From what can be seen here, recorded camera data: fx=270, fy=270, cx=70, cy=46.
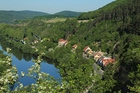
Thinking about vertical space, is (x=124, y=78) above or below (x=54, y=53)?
above

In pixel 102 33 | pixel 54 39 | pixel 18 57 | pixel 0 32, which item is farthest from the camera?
pixel 0 32

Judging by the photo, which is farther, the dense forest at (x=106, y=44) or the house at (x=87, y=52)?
the house at (x=87, y=52)

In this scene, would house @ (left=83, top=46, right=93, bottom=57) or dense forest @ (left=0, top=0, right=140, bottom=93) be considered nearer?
dense forest @ (left=0, top=0, right=140, bottom=93)

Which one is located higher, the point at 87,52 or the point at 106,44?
the point at 106,44

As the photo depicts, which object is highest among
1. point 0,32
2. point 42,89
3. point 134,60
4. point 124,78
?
point 42,89

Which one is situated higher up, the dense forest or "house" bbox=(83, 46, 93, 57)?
the dense forest

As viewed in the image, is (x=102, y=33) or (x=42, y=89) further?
(x=102, y=33)

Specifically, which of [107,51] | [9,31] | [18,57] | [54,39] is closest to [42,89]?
[107,51]

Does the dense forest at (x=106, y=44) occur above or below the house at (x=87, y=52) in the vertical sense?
above

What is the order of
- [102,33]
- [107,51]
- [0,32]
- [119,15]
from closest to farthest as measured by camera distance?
[107,51]
[102,33]
[119,15]
[0,32]

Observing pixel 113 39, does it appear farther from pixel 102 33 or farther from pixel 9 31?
pixel 9 31

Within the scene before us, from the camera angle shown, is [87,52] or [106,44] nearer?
[87,52]
